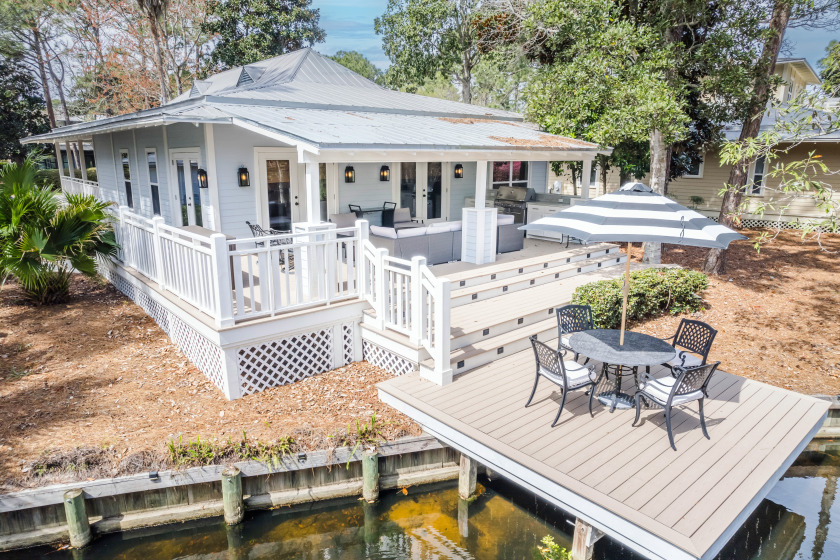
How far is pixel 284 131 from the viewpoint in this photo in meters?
6.94

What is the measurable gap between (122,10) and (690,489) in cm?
2681

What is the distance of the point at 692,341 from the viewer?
625 cm

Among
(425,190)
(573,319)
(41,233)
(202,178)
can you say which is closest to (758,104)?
(425,190)

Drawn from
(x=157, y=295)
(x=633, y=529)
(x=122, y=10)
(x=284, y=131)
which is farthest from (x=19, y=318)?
(x=122, y=10)

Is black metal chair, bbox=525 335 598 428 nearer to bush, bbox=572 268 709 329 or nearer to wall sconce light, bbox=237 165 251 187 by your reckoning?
bush, bbox=572 268 709 329

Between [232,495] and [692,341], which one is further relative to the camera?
[692,341]

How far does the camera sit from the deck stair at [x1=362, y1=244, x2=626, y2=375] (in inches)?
264

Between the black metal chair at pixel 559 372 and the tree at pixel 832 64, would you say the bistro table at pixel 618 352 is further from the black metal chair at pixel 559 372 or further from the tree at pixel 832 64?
the tree at pixel 832 64

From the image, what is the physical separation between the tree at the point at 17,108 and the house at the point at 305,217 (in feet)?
67.5

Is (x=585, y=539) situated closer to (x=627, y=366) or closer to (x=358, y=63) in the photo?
(x=627, y=366)

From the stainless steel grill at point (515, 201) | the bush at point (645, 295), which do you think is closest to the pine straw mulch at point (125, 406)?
the bush at point (645, 295)

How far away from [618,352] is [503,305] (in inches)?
108

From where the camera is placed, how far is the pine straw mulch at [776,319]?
7164 millimetres

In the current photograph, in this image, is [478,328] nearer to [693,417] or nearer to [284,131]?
[693,417]
